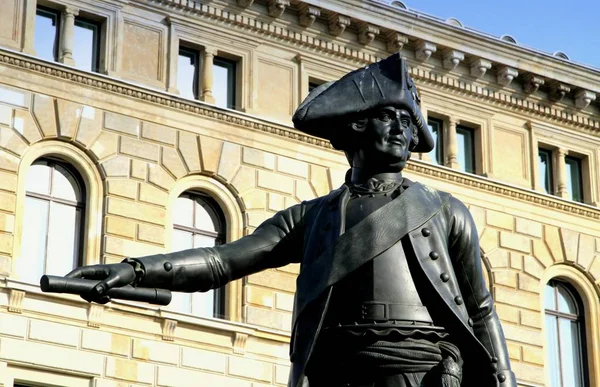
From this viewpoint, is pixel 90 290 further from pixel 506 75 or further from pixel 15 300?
pixel 506 75

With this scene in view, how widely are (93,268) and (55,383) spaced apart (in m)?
18.6

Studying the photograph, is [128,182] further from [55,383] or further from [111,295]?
[111,295]

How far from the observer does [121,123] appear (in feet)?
85.8

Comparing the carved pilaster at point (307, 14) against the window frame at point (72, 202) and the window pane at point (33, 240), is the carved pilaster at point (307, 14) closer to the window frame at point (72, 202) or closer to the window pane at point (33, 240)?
the window frame at point (72, 202)

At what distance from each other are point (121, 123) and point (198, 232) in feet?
7.10

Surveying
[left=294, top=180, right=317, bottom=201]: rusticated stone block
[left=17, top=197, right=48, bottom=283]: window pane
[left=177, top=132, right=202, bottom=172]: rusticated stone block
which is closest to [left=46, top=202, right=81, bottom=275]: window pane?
[left=17, top=197, right=48, bottom=283]: window pane

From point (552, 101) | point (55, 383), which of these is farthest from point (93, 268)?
point (552, 101)

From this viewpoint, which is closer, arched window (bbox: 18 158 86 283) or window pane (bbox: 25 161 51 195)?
arched window (bbox: 18 158 86 283)

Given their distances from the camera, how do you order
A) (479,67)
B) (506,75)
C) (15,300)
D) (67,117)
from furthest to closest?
(506,75)
(479,67)
(67,117)
(15,300)

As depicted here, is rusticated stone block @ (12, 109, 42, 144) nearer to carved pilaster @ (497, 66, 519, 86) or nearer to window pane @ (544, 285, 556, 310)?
carved pilaster @ (497, 66, 519, 86)

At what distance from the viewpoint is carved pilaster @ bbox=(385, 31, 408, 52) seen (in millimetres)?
29219

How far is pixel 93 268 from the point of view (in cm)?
611

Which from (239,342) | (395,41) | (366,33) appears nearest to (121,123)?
(239,342)

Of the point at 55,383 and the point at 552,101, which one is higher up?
the point at 552,101
